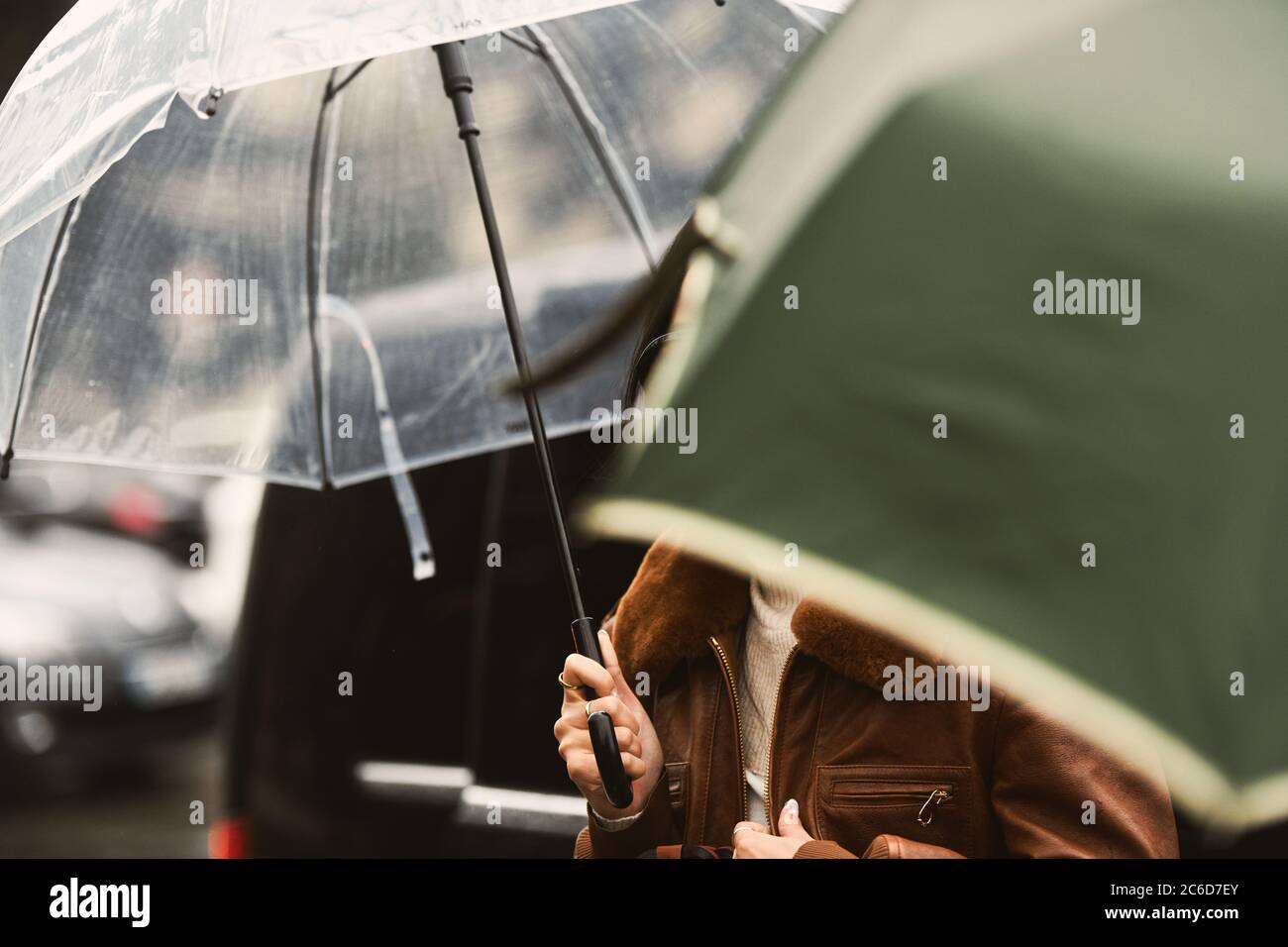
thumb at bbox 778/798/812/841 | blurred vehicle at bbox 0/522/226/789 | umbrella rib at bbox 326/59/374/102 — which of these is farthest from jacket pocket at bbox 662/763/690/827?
blurred vehicle at bbox 0/522/226/789

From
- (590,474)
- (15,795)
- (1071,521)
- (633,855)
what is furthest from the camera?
(15,795)

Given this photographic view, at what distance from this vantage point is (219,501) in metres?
8.22

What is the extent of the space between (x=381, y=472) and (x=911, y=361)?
2.39 metres

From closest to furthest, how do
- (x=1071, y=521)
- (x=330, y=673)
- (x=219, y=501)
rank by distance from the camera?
1. (x=1071, y=521)
2. (x=330, y=673)
3. (x=219, y=501)

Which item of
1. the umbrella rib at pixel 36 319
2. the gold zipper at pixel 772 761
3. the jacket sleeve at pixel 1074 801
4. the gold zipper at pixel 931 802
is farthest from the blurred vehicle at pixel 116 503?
the jacket sleeve at pixel 1074 801

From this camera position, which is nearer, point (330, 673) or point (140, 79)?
point (140, 79)

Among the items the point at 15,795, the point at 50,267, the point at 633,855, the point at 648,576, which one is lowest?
the point at 15,795

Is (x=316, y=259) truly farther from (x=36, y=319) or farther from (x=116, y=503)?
(x=116, y=503)

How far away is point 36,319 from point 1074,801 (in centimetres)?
224

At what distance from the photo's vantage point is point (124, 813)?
7.34 metres

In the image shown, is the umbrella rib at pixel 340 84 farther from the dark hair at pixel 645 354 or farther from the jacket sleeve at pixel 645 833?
the jacket sleeve at pixel 645 833

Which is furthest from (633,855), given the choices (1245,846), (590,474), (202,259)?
(202,259)

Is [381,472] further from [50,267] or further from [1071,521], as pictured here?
[1071,521]

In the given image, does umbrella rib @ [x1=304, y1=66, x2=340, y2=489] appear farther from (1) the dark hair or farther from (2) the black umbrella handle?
(1) the dark hair
